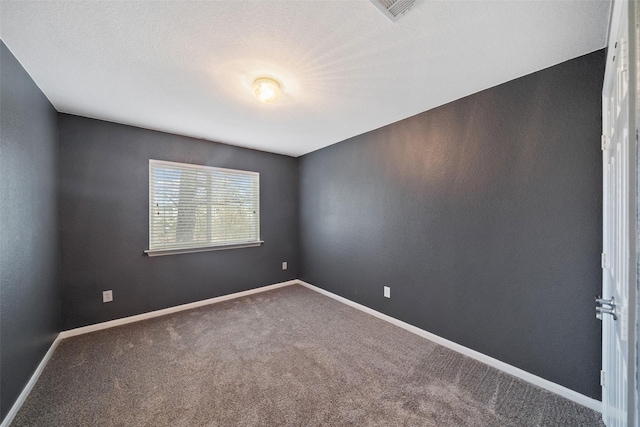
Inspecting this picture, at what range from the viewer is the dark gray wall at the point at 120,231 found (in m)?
2.52

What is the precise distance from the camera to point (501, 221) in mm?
1944

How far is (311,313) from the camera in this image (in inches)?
119

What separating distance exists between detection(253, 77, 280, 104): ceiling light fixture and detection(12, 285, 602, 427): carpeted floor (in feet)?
7.21

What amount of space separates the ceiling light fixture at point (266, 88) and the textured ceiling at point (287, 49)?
6 centimetres

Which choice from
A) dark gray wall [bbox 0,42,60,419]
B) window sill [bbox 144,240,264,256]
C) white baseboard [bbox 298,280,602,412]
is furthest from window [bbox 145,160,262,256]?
white baseboard [bbox 298,280,602,412]

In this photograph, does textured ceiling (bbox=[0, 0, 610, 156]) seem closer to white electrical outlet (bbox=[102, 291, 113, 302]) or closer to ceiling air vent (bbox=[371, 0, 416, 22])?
ceiling air vent (bbox=[371, 0, 416, 22])

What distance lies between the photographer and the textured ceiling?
4.17ft

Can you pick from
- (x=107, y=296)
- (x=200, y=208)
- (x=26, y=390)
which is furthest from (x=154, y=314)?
(x=200, y=208)

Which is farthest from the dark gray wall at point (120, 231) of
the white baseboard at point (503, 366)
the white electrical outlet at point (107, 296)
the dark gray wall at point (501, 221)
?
the white baseboard at point (503, 366)

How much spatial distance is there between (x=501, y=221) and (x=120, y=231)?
12.6 feet

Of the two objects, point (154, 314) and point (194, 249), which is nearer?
point (154, 314)

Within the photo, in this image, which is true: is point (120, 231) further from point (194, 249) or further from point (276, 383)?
point (276, 383)

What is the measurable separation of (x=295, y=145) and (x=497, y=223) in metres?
2.70

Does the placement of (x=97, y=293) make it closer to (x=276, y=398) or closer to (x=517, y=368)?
(x=276, y=398)
